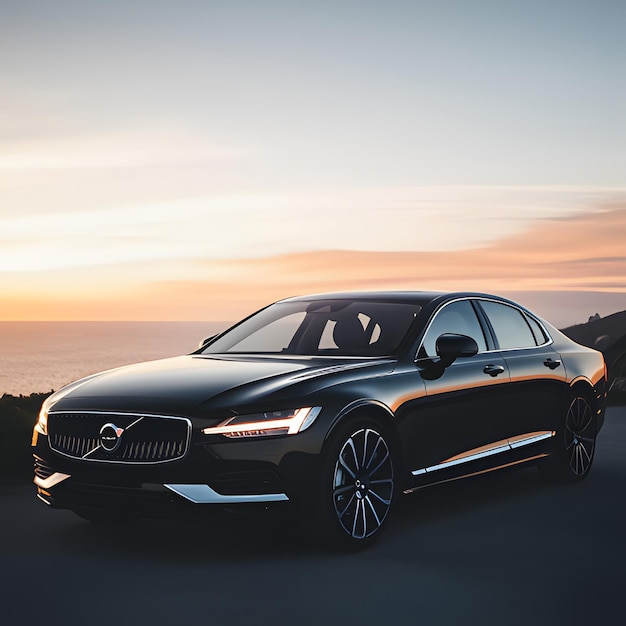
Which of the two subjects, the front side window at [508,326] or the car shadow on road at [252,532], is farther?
the front side window at [508,326]

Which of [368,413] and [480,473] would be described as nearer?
[368,413]

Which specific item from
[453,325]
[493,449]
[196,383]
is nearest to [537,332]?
[453,325]

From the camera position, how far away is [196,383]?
22.3 feet

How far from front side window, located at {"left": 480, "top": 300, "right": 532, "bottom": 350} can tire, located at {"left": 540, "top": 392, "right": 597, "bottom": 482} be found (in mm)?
738

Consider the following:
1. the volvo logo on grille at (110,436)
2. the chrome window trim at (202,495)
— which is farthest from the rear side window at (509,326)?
the volvo logo on grille at (110,436)

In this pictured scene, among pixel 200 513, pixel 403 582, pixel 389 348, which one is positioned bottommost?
pixel 403 582

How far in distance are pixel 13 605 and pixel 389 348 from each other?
3267 millimetres

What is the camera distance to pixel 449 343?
7512mm

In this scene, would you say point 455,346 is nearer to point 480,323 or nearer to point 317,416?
point 480,323

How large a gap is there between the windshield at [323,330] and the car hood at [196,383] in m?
0.49

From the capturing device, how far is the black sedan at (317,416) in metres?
6.27

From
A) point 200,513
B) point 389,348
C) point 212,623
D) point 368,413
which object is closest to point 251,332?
point 389,348

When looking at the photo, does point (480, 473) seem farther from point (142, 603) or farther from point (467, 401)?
point (142, 603)

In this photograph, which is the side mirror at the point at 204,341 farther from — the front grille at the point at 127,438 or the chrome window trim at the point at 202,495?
the chrome window trim at the point at 202,495
